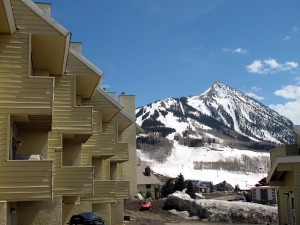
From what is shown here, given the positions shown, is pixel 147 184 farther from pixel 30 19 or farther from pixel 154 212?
pixel 30 19

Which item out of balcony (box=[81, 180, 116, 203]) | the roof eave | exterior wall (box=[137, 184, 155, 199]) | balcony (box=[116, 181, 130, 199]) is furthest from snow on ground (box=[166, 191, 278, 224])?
the roof eave

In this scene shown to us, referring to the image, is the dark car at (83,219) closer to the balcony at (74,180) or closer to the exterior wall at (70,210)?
the exterior wall at (70,210)

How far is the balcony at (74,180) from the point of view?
19.9 m

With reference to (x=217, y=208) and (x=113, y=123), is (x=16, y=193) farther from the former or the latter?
(x=217, y=208)

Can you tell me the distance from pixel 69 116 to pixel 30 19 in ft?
18.1

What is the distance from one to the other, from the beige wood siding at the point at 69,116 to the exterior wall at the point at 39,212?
288 cm

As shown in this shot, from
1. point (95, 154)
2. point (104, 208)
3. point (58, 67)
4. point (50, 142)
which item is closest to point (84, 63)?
point (58, 67)

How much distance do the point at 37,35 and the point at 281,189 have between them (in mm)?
17374

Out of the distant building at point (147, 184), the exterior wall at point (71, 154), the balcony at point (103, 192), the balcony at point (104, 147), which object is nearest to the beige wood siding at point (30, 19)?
the exterior wall at point (71, 154)

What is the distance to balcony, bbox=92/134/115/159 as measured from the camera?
26.8 m

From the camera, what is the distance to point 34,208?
19281 millimetres

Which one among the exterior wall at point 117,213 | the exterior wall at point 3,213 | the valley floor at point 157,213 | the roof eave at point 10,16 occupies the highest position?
the roof eave at point 10,16

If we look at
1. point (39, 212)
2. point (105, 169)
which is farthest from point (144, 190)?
point (39, 212)

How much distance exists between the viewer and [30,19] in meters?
16.0
